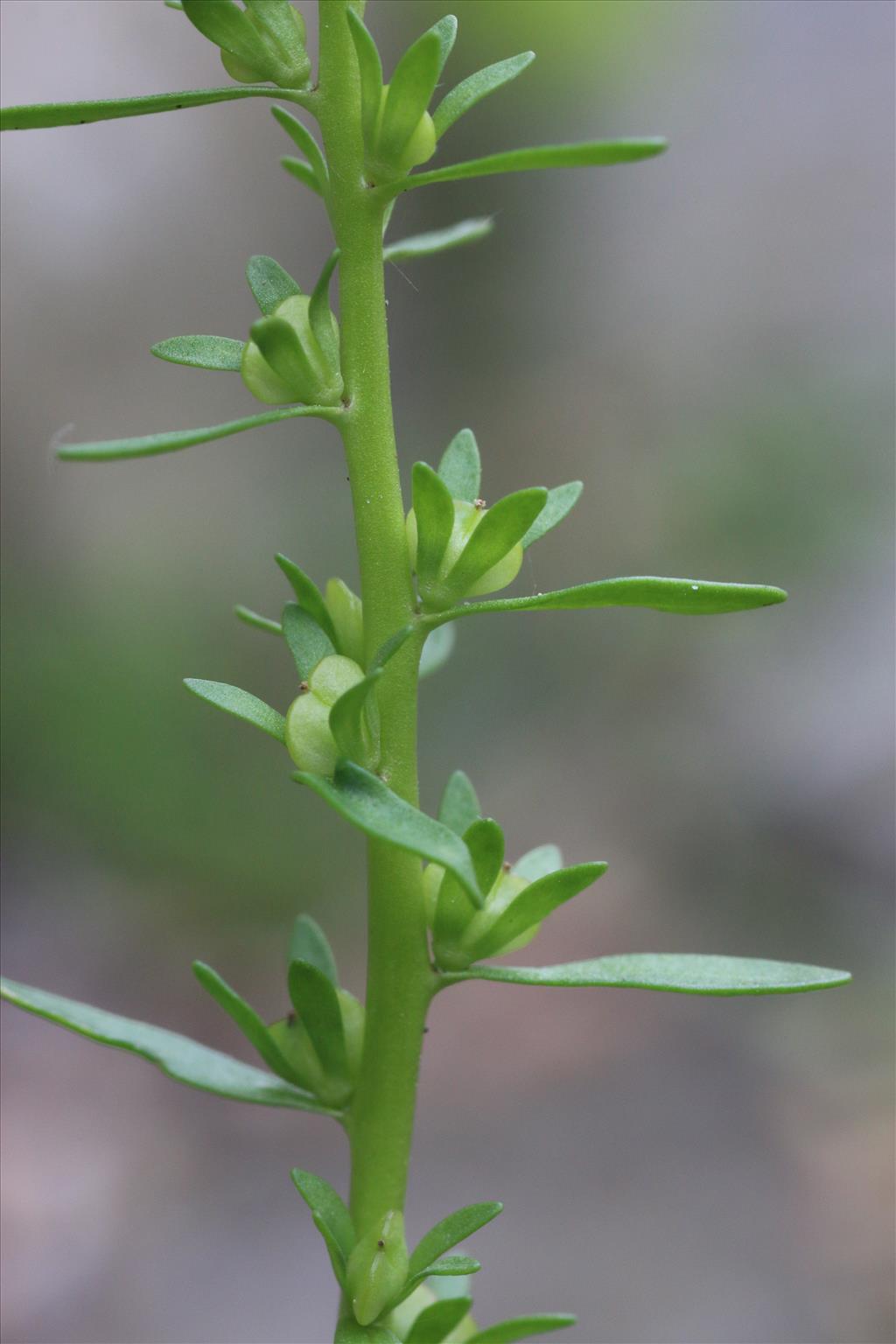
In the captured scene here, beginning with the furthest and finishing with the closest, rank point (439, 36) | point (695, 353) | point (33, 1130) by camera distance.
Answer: point (695, 353) → point (33, 1130) → point (439, 36)

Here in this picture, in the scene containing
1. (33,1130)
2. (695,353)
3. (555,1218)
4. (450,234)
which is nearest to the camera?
(450,234)

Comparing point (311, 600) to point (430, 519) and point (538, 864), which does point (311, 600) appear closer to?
point (430, 519)

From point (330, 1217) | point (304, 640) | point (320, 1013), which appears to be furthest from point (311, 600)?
point (330, 1217)

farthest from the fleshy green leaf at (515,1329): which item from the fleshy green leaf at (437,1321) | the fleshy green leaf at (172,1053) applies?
the fleshy green leaf at (172,1053)

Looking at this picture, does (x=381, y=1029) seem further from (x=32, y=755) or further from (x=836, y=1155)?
(x=32, y=755)

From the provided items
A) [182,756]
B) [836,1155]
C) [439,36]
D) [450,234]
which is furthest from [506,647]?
[439,36]

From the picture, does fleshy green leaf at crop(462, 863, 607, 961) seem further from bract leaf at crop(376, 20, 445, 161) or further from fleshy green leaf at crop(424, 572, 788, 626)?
bract leaf at crop(376, 20, 445, 161)

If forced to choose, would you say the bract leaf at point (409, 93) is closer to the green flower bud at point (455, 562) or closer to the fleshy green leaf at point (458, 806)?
the green flower bud at point (455, 562)
